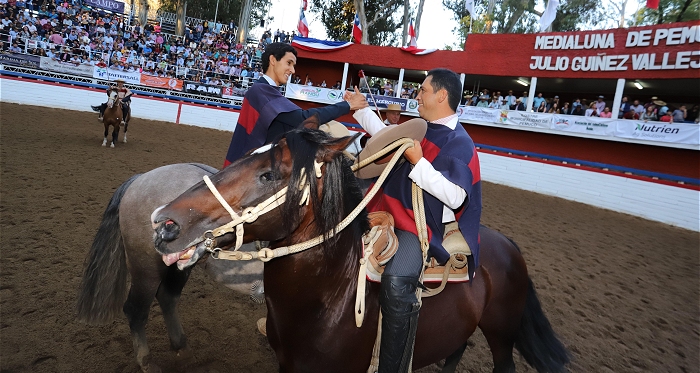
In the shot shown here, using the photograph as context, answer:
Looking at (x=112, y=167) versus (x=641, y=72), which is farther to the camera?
(x=641, y=72)

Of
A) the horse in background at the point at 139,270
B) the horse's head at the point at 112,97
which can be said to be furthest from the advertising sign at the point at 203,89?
the horse in background at the point at 139,270

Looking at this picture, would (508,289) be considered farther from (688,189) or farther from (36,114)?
(36,114)

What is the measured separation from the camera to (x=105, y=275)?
10.4 feet

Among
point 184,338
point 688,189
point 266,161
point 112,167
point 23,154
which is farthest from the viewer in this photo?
point 688,189

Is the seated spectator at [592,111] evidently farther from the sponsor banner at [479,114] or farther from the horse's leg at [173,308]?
the horse's leg at [173,308]

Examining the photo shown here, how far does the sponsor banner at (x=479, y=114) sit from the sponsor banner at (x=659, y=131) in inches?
192

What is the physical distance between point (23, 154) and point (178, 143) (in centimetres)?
482

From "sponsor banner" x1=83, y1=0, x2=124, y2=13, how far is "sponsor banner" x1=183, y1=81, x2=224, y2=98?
59.5 feet

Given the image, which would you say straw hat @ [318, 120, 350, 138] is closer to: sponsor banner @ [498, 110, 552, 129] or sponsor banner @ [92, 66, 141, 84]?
sponsor banner @ [498, 110, 552, 129]

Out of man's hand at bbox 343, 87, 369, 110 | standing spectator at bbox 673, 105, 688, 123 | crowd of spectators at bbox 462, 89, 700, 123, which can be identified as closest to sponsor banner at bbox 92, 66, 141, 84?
crowd of spectators at bbox 462, 89, 700, 123

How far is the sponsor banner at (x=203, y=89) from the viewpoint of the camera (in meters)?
19.9

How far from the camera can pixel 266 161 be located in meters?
1.68

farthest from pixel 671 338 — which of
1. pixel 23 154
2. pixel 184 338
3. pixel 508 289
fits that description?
pixel 23 154

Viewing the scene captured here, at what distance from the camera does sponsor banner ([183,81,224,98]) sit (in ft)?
65.4
